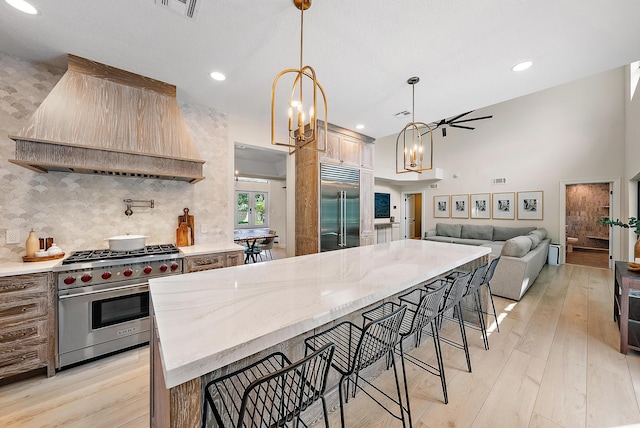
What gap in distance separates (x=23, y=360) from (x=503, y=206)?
9.44m

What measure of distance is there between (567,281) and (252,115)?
644cm

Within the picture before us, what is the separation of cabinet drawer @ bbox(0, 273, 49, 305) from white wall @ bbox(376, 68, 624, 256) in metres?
9.16

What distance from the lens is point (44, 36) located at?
195cm

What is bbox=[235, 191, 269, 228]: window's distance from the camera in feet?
29.6

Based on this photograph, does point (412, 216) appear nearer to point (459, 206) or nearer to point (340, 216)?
point (459, 206)

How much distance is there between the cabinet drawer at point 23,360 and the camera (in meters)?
1.83

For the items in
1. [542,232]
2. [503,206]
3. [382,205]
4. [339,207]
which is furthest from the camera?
[382,205]

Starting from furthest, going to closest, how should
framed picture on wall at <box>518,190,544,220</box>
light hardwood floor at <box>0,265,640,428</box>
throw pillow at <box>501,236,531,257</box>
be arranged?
framed picture on wall at <box>518,190,544,220</box>, throw pillow at <box>501,236,531,257</box>, light hardwood floor at <box>0,265,640,428</box>

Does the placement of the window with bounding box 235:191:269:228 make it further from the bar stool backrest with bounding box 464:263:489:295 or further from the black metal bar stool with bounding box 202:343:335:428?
the black metal bar stool with bounding box 202:343:335:428

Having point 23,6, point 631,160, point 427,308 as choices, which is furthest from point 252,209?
point 631,160

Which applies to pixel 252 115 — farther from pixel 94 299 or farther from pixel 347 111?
pixel 94 299

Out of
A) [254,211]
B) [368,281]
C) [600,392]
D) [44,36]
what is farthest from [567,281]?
[254,211]

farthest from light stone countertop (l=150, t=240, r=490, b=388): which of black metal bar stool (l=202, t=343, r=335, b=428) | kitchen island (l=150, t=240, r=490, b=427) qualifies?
black metal bar stool (l=202, t=343, r=335, b=428)

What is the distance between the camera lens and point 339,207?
4.08 m
